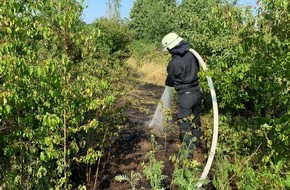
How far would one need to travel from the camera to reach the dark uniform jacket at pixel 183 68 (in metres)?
4.80

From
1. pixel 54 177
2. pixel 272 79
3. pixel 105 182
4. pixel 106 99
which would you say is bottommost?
pixel 105 182

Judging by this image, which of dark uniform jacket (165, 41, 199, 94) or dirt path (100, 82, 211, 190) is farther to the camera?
dirt path (100, 82, 211, 190)

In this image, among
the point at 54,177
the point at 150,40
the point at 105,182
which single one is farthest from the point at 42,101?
the point at 150,40

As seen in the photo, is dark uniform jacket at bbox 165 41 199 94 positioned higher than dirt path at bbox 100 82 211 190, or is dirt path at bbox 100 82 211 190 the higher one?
dark uniform jacket at bbox 165 41 199 94

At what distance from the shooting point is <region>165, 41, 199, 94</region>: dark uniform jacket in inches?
189

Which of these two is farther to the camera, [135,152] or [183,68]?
[135,152]

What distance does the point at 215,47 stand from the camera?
6793mm

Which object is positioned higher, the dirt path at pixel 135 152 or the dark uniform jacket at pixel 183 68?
the dark uniform jacket at pixel 183 68

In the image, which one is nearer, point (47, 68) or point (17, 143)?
point (47, 68)

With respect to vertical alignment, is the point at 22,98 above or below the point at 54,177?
above

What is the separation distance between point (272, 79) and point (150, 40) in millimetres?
29558

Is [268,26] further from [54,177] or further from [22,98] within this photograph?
[54,177]

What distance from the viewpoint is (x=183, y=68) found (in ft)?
15.8

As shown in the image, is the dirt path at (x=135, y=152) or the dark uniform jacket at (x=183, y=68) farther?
the dirt path at (x=135, y=152)
